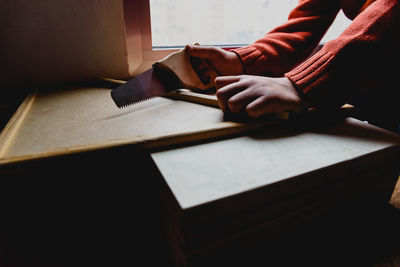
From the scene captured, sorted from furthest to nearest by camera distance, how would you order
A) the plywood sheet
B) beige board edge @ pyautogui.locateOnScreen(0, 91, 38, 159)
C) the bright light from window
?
the bright light from window < beige board edge @ pyautogui.locateOnScreen(0, 91, 38, 159) < the plywood sheet

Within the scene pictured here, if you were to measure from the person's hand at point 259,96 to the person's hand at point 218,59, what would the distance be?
0.79ft

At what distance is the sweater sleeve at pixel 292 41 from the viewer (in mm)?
770

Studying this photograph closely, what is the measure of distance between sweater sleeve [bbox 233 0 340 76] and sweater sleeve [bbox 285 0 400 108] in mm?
265

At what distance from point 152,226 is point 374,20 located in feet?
2.08

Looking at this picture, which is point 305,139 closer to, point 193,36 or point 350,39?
point 350,39

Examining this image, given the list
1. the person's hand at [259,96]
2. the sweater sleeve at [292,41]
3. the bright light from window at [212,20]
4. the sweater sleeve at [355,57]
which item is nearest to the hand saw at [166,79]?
the sweater sleeve at [292,41]

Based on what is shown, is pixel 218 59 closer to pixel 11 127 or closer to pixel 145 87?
pixel 145 87

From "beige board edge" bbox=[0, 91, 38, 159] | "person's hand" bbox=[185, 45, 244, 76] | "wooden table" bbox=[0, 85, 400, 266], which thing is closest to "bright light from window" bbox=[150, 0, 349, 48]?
"person's hand" bbox=[185, 45, 244, 76]

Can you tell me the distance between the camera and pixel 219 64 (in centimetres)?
77

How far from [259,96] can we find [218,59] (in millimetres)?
318

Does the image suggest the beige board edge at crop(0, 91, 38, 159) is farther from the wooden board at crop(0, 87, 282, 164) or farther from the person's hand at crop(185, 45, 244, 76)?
the person's hand at crop(185, 45, 244, 76)

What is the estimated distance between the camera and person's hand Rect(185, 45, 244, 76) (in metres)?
0.74

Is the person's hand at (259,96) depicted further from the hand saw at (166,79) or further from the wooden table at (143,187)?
the hand saw at (166,79)

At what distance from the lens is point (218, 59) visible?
762mm
